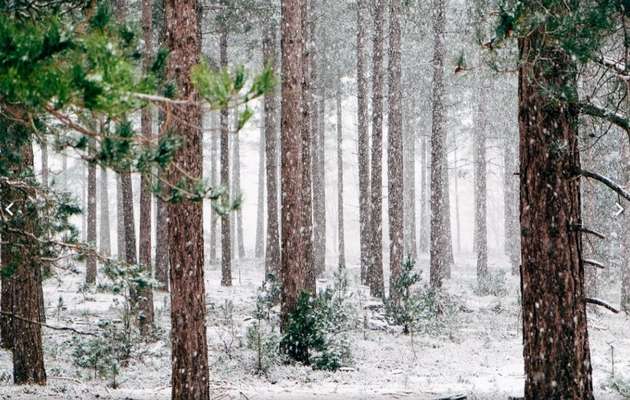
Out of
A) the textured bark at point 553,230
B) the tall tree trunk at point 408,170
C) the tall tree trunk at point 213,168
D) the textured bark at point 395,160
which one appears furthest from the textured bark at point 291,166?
the tall tree trunk at point 408,170

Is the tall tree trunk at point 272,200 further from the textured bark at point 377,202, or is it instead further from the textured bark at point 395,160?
the textured bark at point 395,160

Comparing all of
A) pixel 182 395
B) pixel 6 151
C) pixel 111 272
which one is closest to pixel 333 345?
pixel 182 395

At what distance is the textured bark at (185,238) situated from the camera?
303 inches

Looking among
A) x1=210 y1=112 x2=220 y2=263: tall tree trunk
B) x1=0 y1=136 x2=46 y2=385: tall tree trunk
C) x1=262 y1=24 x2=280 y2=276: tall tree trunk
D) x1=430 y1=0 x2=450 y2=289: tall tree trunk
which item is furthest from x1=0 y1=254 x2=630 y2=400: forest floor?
x1=210 y1=112 x2=220 y2=263: tall tree trunk

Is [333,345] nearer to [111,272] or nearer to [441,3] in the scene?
[111,272]

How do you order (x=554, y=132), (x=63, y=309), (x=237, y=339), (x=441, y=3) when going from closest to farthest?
1. (x=554, y=132)
2. (x=237, y=339)
3. (x=63, y=309)
4. (x=441, y=3)

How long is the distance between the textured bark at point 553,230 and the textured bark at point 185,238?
12.2ft

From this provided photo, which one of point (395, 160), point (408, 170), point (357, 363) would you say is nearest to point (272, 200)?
point (395, 160)

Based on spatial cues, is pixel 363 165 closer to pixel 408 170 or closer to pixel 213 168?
pixel 213 168

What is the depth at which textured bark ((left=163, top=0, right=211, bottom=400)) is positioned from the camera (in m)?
7.70

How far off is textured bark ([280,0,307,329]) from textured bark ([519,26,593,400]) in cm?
537

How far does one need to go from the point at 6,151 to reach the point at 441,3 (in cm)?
1381

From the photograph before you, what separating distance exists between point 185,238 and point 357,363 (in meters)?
5.43

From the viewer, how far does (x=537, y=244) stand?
6.67 metres
